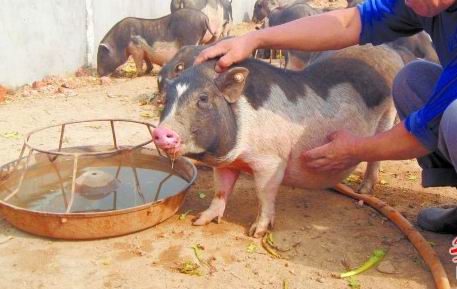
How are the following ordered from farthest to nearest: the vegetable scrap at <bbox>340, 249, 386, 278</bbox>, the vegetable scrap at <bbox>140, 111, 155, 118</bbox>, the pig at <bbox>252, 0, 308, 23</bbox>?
the pig at <bbox>252, 0, 308, 23</bbox>, the vegetable scrap at <bbox>140, 111, 155, 118</bbox>, the vegetable scrap at <bbox>340, 249, 386, 278</bbox>

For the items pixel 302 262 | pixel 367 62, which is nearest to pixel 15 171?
pixel 302 262

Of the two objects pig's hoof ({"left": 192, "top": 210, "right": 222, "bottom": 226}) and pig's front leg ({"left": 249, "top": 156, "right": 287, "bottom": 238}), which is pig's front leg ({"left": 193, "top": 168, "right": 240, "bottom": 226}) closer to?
pig's hoof ({"left": 192, "top": 210, "right": 222, "bottom": 226})

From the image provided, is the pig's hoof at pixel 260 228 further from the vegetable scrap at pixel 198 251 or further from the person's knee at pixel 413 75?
the person's knee at pixel 413 75

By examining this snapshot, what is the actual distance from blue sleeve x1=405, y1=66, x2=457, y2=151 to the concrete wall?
18.4 feet

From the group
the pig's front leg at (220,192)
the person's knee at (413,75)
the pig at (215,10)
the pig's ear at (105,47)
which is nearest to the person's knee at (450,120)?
the person's knee at (413,75)

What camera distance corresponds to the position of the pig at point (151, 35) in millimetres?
8086

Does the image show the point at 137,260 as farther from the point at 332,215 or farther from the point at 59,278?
the point at 332,215

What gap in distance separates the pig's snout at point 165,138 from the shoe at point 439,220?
4.86 ft

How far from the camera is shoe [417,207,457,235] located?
9.62 feet

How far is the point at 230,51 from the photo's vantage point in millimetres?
2801

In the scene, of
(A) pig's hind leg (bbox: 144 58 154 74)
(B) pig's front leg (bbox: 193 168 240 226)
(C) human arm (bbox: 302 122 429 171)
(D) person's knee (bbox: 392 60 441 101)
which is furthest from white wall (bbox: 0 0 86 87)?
(D) person's knee (bbox: 392 60 441 101)

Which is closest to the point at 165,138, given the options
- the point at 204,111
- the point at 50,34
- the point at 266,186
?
the point at 204,111

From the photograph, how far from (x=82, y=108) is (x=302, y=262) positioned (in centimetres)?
393

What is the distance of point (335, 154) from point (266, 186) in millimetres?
414
